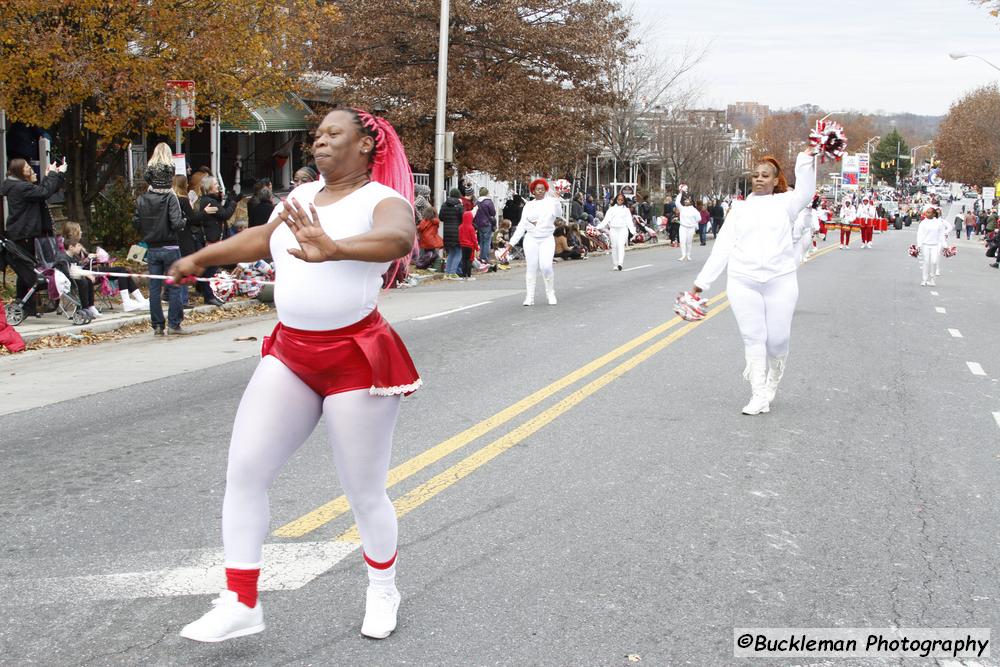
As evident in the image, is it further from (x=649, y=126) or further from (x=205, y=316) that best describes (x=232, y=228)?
(x=649, y=126)

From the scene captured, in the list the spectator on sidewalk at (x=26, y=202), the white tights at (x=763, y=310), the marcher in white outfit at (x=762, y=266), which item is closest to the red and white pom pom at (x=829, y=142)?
the marcher in white outfit at (x=762, y=266)

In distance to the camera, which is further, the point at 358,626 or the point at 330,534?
the point at 330,534

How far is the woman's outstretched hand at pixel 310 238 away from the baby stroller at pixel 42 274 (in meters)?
10.6

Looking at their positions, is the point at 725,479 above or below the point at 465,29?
below

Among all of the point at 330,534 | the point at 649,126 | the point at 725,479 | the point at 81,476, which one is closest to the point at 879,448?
the point at 725,479

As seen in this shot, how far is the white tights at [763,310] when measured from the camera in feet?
27.5

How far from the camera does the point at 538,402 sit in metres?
8.68

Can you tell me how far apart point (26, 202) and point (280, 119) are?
51.8 feet

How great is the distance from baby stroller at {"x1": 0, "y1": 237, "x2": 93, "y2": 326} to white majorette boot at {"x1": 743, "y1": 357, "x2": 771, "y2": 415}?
8.25m

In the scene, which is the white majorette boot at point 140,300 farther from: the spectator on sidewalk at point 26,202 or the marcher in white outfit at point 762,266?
the marcher in white outfit at point 762,266

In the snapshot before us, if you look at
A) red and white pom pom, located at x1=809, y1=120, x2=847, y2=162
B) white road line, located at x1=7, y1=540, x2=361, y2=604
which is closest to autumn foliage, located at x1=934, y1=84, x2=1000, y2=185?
red and white pom pom, located at x1=809, y1=120, x2=847, y2=162

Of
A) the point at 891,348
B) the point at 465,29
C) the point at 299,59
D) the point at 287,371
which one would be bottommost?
the point at 891,348

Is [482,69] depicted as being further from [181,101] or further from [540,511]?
[540,511]

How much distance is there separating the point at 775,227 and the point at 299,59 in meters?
12.2
